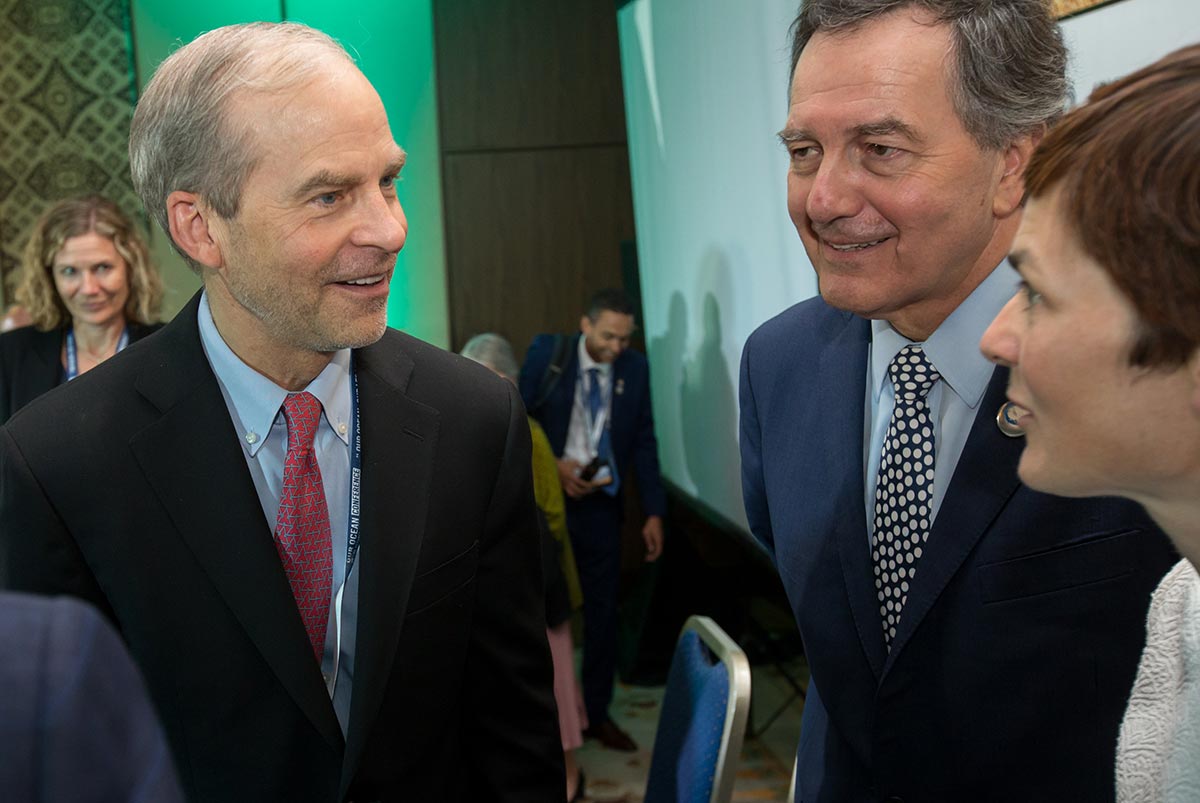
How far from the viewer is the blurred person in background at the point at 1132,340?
79 centimetres

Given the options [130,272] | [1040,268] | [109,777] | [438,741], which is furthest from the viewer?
[130,272]

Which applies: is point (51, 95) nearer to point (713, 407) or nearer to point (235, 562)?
point (713, 407)

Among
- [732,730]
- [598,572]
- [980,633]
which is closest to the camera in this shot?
[980,633]

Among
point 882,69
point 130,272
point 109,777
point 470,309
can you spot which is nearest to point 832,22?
point 882,69

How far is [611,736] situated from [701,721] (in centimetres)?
332

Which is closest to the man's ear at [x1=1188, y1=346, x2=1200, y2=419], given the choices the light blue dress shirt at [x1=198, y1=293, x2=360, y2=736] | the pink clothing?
the light blue dress shirt at [x1=198, y1=293, x2=360, y2=736]

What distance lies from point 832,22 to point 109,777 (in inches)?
44.7

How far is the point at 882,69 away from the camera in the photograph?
1253 millimetres

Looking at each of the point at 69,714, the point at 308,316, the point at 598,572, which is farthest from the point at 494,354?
the point at 69,714

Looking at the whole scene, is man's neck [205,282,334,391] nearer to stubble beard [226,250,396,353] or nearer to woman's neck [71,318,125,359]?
stubble beard [226,250,396,353]

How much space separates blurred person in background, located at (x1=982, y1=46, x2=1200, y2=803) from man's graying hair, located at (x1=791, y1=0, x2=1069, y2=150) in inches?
15.3

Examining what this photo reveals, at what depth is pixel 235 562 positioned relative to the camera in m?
1.30

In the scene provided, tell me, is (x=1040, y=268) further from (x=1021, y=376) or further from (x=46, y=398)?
(x=46, y=398)

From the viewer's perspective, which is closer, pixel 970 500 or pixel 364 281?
pixel 970 500
